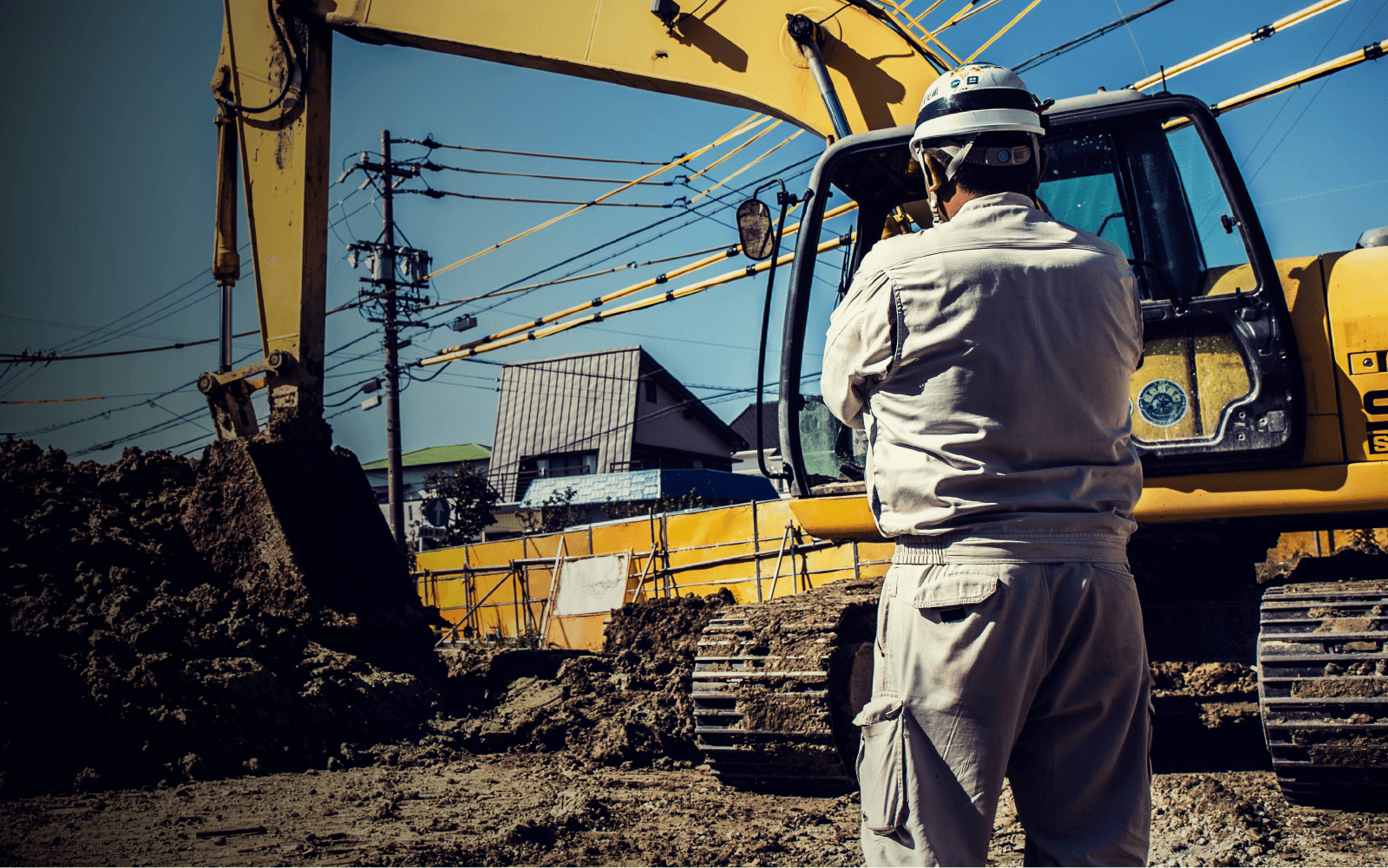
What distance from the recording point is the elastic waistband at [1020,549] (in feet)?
4.85

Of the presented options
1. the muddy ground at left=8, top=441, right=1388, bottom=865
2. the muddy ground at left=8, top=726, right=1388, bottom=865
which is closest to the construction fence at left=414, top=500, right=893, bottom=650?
the muddy ground at left=8, top=441, right=1388, bottom=865

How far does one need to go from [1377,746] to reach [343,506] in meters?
6.22

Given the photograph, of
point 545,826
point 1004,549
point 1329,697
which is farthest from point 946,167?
point 545,826

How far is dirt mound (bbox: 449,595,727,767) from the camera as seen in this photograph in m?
5.26

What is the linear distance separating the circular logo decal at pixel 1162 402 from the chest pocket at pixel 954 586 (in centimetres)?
265

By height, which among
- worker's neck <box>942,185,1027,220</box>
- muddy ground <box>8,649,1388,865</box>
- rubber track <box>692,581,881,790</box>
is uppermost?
worker's neck <box>942,185,1027,220</box>

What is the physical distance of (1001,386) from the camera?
1.53 m

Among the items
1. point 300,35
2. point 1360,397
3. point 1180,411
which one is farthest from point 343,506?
point 1360,397

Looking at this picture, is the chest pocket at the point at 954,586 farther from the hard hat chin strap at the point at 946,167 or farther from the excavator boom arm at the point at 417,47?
the excavator boom arm at the point at 417,47

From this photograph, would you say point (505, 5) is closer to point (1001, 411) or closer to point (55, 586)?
point (55, 586)

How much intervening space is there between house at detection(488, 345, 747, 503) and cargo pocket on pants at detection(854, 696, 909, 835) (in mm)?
31682

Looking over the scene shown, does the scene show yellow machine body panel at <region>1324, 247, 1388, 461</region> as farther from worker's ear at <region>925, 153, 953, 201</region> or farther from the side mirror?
worker's ear at <region>925, 153, 953, 201</region>

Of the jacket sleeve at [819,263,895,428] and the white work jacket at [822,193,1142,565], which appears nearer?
the white work jacket at [822,193,1142,565]

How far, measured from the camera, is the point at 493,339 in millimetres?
18281
